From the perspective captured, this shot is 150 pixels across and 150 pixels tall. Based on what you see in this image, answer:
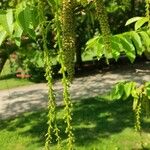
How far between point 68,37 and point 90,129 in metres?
9.60

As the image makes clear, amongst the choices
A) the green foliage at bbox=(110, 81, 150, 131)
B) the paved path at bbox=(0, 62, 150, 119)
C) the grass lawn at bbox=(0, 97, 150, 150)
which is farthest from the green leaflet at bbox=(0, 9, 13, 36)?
the paved path at bbox=(0, 62, 150, 119)

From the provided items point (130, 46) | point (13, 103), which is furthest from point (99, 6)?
point (13, 103)

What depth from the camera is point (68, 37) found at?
1881 millimetres

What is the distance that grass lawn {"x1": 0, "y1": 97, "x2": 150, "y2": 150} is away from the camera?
10.3 metres

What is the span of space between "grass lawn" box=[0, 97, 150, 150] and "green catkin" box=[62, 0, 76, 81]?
7.60 metres

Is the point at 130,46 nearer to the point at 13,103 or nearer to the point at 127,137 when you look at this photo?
the point at 127,137

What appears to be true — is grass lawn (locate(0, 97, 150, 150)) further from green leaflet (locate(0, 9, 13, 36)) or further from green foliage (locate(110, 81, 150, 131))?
green leaflet (locate(0, 9, 13, 36))

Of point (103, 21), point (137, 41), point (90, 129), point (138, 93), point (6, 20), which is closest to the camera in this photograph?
point (103, 21)

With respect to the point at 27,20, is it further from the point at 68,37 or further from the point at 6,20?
the point at 68,37

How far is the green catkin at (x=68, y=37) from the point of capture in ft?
6.11

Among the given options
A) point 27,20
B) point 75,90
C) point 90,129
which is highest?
point 27,20

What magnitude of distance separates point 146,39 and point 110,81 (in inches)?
504

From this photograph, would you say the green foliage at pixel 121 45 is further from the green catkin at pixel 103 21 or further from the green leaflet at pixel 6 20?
the green catkin at pixel 103 21

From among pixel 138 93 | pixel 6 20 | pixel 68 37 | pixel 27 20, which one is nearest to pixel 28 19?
pixel 27 20
